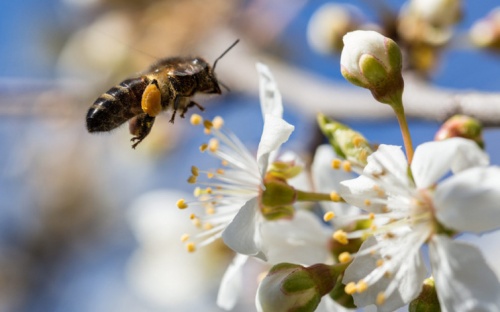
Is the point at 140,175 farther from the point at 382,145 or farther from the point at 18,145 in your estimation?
the point at 382,145

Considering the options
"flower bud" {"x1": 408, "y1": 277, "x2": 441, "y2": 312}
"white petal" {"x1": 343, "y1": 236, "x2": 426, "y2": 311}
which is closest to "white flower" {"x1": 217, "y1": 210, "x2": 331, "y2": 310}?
"white petal" {"x1": 343, "y1": 236, "x2": 426, "y2": 311}

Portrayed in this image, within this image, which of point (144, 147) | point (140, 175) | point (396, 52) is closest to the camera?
point (396, 52)

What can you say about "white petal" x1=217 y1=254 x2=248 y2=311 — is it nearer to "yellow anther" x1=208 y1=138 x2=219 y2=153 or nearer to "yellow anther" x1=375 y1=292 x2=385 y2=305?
"yellow anther" x1=208 y1=138 x2=219 y2=153

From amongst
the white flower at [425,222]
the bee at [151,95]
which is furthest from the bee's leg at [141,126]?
the white flower at [425,222]

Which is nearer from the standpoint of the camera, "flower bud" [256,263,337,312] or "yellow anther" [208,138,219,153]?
"flower bud" [256,263,337,312]

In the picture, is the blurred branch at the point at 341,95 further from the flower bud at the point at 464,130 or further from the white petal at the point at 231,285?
the white petal at the point at 231,285

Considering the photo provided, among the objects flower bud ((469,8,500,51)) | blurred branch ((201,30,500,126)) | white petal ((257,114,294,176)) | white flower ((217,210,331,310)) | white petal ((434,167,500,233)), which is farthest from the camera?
flower bud ((469,8,500,51))

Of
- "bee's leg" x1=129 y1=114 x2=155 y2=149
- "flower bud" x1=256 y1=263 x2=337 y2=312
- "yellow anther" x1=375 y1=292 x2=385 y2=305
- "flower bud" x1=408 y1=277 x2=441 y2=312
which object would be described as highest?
"bee's leg" x1=129 y1=114 x2=155 y2=149

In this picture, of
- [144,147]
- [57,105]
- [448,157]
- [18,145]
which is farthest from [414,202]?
[18,145]
